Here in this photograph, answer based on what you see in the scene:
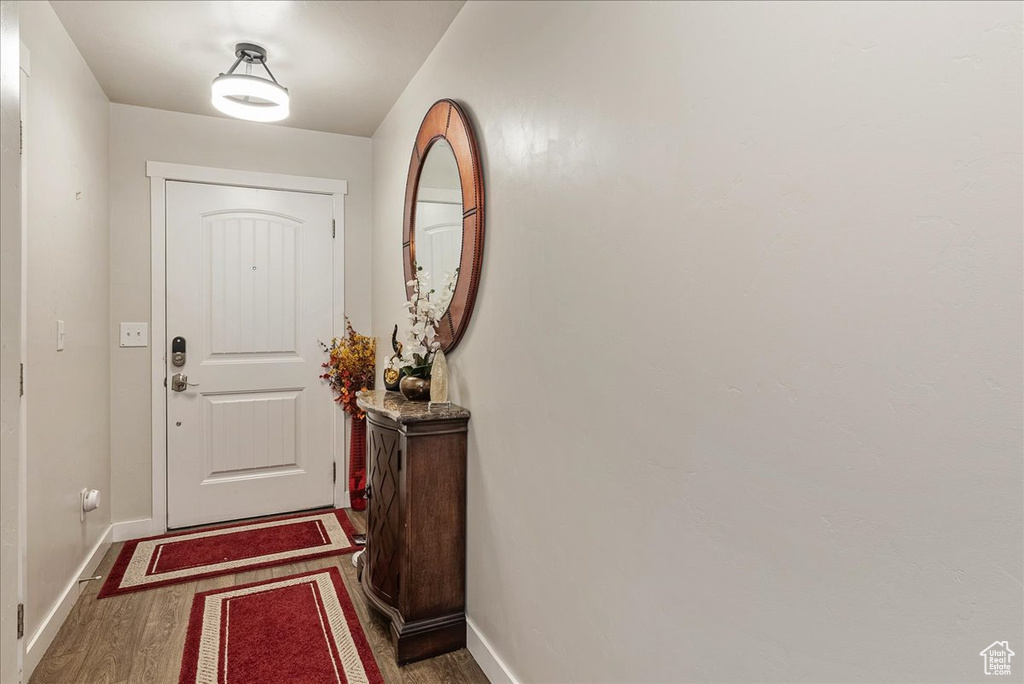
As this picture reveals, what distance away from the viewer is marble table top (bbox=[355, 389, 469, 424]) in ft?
6.59

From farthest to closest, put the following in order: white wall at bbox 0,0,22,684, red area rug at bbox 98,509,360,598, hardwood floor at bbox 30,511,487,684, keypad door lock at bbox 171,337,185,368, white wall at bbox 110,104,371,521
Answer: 1. keypad door lock at bbox 171,337,185,368
2. white wall at bbox 110,104,371,521
3. red area rug at bbox 98,509,360,598
4. hardwood floor at bbox 30,511,487,684
5. white wall at bbox 0,0,22,684

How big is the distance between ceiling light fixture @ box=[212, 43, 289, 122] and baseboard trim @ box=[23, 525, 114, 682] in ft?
7.43

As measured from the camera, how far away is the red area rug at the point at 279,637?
199 centimetres

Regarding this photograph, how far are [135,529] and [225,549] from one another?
66 cm

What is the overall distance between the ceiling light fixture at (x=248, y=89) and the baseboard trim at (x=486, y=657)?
2.46 m

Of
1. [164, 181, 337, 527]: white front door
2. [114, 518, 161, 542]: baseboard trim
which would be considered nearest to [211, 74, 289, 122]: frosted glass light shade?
[164, 181, 337, 527]: white front door

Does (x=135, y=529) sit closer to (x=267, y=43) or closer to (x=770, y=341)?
(x=267, y=43)

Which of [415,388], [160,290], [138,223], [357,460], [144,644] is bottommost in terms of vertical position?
[144,644]

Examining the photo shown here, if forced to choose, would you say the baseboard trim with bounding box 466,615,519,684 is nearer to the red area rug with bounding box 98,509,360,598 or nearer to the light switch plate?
the red area rug with bounding box 98,509,360,598

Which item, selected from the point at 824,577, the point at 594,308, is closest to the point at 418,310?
the point at 594,308

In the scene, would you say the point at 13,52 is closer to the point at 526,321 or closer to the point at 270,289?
the point at 526,321

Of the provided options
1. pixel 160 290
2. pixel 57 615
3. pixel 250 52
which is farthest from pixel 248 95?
pixel 57 615

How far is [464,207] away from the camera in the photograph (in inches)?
85.2

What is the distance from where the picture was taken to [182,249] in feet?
11.1
